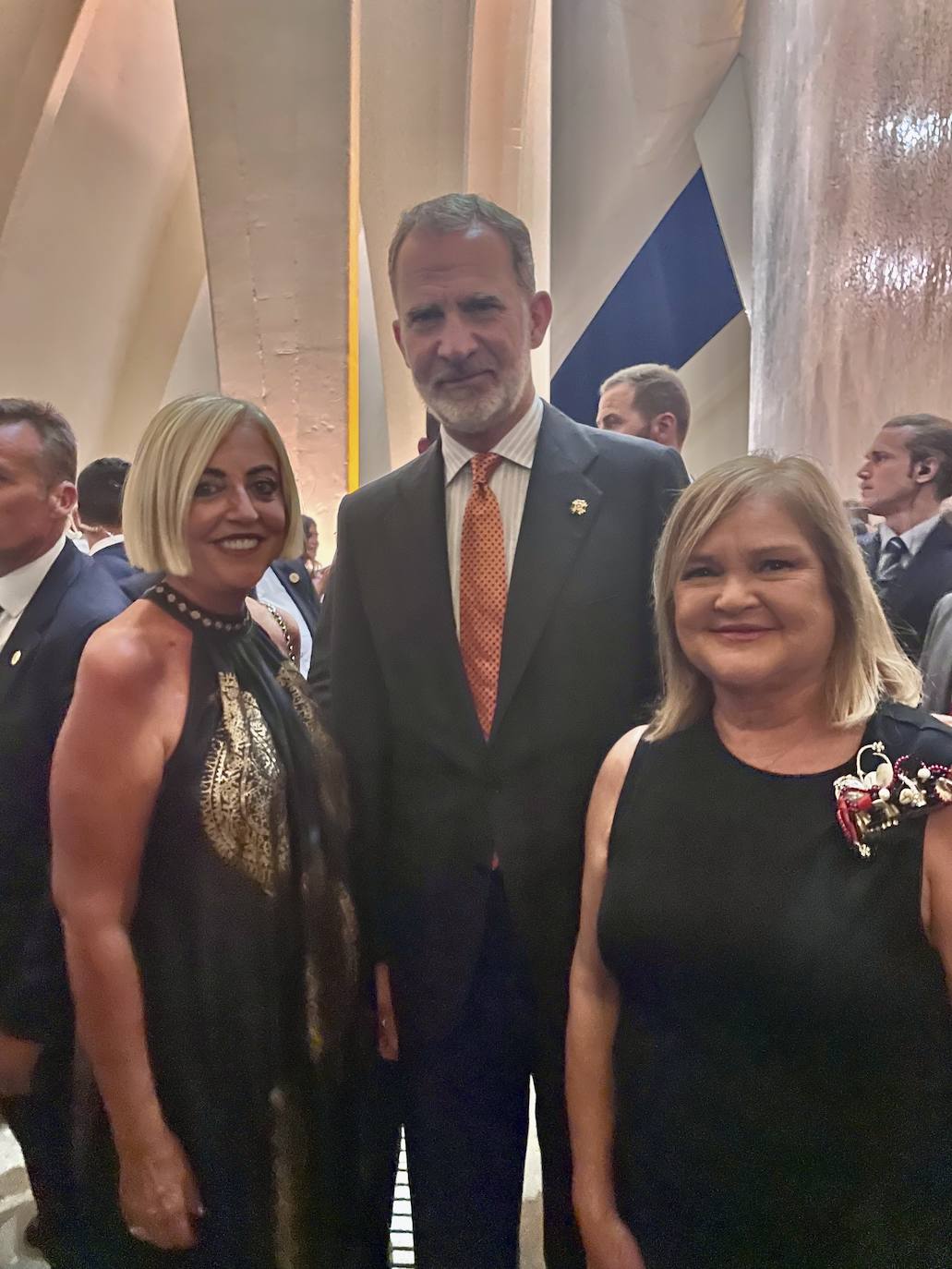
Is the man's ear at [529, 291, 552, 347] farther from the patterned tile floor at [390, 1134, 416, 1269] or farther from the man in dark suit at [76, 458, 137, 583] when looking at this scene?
the patterned tile floor at [390, 1134, 416, 1269]

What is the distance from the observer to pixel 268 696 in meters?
1.30

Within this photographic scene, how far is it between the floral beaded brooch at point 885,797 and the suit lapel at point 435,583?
542 mm

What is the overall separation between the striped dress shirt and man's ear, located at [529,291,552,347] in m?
0.10

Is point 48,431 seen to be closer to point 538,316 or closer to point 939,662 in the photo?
point 538,316

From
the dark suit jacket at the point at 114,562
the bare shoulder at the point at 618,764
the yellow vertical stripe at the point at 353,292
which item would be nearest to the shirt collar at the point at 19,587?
the dark suit jacket at the point at 114,562

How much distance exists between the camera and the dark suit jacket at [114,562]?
1478mm

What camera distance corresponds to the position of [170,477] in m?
1.17

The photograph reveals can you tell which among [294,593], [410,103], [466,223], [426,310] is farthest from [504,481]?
[410,103]

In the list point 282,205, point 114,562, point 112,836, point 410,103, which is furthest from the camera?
point 410,103

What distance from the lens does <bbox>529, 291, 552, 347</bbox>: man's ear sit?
1.36m

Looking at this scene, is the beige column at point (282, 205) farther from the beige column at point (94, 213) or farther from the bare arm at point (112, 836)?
the bare arm at point (112, 836)

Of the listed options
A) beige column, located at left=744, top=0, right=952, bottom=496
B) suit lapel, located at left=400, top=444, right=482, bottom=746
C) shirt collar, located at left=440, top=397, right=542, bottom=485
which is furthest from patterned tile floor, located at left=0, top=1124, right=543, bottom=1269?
beige column, located at left=744, top=0, right=952, bottom=496

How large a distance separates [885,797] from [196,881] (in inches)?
36.2

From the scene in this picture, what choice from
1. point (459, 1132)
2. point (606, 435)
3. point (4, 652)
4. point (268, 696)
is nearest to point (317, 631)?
point (268, 696)
